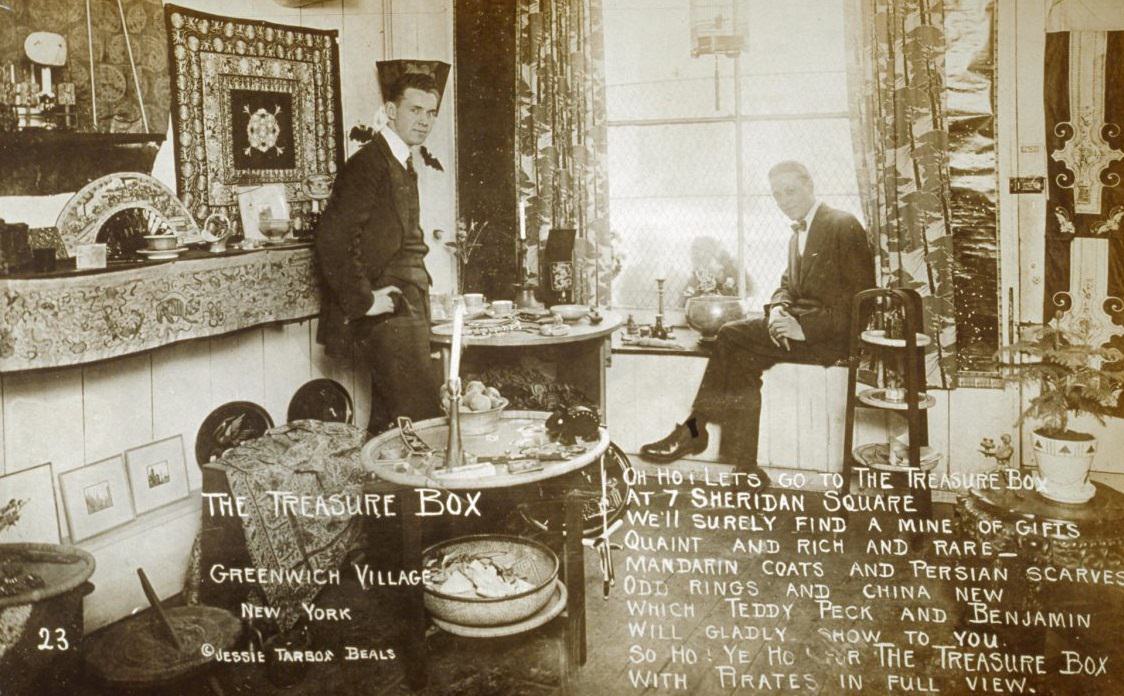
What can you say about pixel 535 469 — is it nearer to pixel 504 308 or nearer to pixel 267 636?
pixel 267 636

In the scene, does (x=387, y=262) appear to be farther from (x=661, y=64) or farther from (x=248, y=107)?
(x=661, y=64)

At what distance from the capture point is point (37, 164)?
2.36m

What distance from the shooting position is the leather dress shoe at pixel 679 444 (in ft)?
10.8

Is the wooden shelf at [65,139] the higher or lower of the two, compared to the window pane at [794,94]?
lower

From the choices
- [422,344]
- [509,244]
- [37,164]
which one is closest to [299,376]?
[422,344]

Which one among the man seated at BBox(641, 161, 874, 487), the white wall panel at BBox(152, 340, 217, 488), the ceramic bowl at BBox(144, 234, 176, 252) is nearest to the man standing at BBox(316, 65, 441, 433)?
the white wall panel at BBox(152, 340, 217, 488)

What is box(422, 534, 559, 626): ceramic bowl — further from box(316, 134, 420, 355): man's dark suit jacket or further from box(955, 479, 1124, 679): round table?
box(955, 479, 1124, 679): round table

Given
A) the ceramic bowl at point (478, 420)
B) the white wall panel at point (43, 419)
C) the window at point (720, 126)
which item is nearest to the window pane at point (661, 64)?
the window at point (720, 126)

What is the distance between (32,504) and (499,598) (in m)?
1.31

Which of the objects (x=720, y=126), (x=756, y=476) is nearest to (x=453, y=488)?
(x=756, y=476)

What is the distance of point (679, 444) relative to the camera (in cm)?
331

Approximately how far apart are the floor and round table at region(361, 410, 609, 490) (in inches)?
20.5

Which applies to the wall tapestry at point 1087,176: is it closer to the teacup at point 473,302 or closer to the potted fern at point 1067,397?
the potted fern at point 1067,397

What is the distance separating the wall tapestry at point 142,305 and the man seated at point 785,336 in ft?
4.75
